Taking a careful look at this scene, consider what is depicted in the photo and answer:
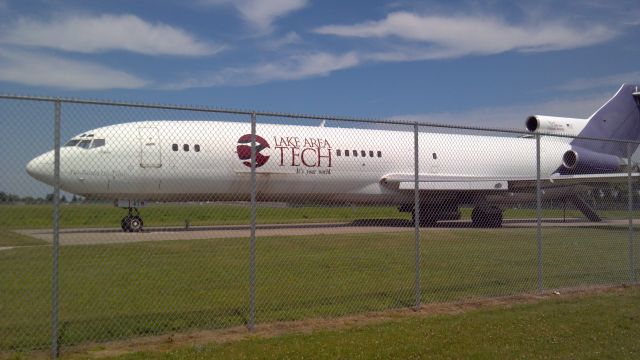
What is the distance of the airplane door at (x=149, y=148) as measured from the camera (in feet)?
57.6

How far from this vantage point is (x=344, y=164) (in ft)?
76.1

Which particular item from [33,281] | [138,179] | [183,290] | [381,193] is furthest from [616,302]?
[381,193]

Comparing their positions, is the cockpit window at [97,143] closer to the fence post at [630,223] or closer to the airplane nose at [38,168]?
the airplane nose at [38,168]

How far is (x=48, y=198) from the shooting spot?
229 inches

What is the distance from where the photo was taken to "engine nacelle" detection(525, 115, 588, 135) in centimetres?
2938

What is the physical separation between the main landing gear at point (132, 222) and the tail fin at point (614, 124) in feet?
85.9

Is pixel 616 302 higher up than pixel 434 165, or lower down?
lower down

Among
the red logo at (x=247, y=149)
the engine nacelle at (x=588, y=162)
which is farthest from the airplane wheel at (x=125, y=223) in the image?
the engine nacelle at (x=588, y=162)

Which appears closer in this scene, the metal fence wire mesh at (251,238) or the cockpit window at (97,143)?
the metal fence wire mesh at (251,238)

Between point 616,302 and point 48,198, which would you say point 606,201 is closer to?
point 616,302

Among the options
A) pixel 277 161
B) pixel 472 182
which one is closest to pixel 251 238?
pixel 277 161

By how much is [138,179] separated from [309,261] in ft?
25.6

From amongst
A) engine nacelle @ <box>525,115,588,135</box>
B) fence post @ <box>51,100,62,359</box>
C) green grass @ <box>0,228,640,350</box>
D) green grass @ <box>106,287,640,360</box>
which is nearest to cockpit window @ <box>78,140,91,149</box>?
Result: green grass @ <box>0,228,640,350</box>

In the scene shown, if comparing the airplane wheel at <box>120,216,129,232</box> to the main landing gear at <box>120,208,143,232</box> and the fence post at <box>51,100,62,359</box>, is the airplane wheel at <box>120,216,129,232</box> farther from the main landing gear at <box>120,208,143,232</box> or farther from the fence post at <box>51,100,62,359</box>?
the fence post at <box>51,100,62,359</box>
